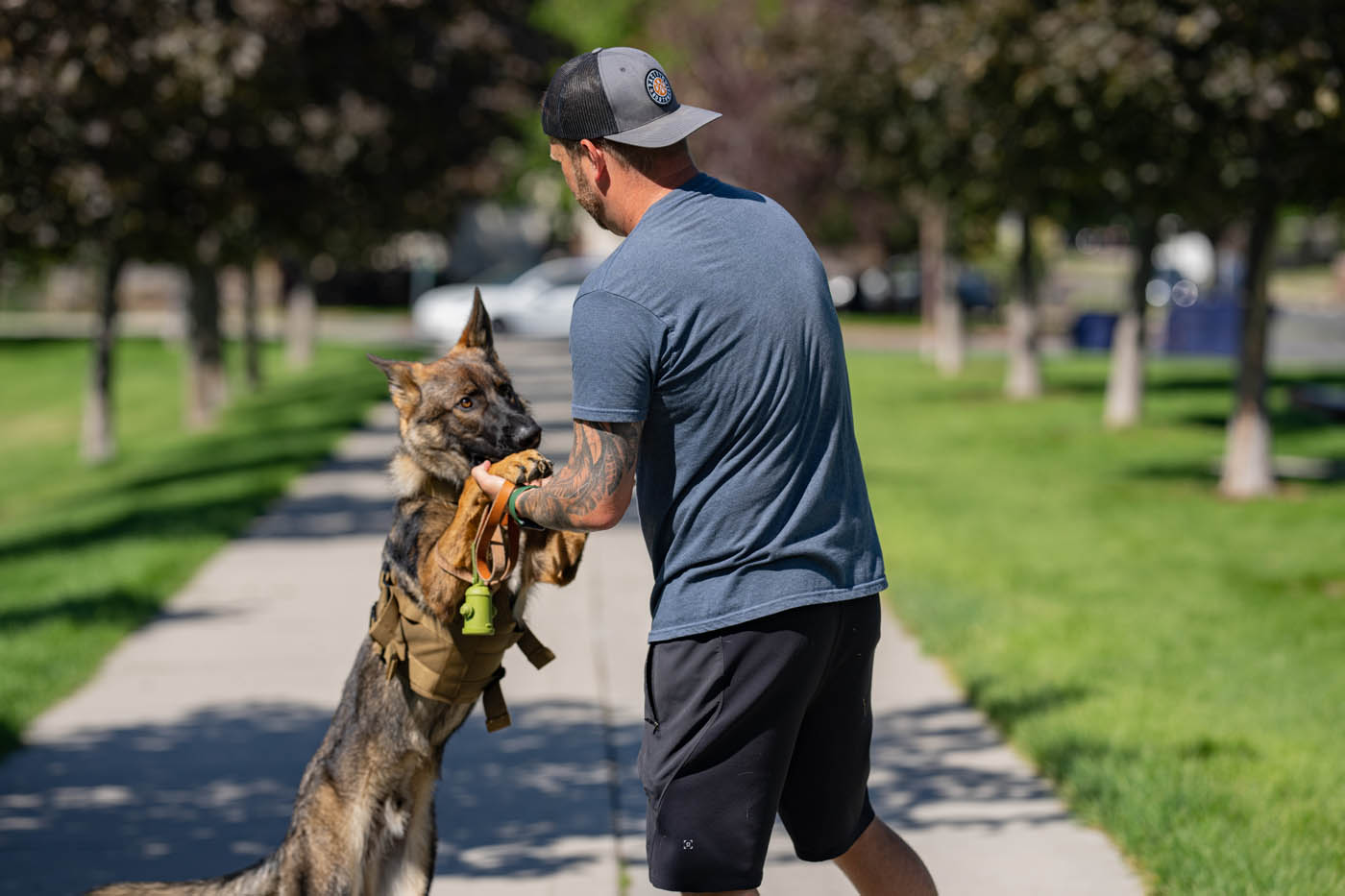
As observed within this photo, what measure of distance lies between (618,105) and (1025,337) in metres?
20.4

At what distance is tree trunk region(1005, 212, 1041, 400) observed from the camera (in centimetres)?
2262

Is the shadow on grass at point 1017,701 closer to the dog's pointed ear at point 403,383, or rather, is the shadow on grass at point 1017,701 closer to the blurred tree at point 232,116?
the dog's pointed ear at point 403,383

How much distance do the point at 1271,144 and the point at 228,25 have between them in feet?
25.9

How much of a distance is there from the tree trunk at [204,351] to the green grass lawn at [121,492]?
1.22 ft

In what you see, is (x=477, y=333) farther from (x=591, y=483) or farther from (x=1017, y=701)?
(x=1017, y=701)

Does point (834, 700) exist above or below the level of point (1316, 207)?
below

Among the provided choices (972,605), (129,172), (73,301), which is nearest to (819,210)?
(73,301)

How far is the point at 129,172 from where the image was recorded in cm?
1461

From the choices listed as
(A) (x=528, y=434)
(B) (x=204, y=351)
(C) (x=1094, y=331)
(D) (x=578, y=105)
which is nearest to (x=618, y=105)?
(D) (x=578, y=105)

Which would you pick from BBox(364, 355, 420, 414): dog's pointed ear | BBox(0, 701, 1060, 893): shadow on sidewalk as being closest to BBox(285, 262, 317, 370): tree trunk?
BBox(0, 701, 1060, 893): shadow on sidewalk

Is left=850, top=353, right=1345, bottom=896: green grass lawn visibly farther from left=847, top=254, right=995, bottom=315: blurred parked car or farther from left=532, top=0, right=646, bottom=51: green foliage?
left=532, top=0, right=646, bottom=51: green foliage

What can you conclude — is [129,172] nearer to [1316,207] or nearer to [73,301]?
[1316,207]

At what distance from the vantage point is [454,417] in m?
3.56

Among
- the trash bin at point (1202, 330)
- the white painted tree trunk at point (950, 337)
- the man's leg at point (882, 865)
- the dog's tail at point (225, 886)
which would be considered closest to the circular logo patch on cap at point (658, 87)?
the man's leg at point (882, 865)
